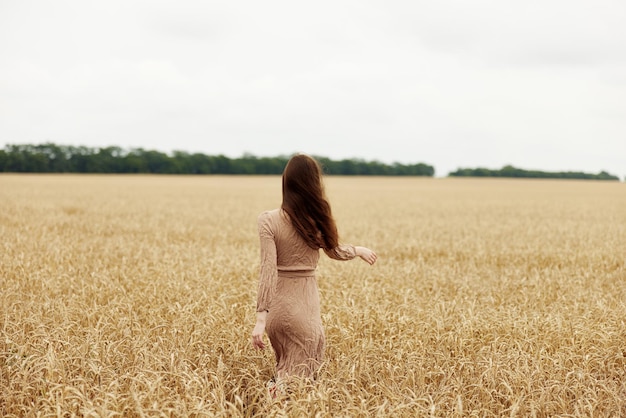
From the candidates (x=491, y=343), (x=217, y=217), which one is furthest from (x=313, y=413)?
(x=217, y=217)

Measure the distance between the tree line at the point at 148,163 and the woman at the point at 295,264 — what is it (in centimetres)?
7449

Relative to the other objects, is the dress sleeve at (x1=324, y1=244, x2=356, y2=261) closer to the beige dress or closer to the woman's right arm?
the beige dress

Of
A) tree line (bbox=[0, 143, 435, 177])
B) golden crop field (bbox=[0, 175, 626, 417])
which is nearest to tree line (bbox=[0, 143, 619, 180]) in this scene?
tree line (bbox=[0, 143, 435, 177])

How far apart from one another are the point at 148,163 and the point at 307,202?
3840 inches

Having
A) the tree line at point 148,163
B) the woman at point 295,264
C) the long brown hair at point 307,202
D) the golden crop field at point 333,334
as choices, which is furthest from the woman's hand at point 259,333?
the tree line at point 148,163

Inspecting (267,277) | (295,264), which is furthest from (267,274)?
(295,264)

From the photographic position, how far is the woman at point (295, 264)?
154 inches

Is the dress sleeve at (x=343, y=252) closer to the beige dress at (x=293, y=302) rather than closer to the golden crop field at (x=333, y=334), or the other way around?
the beige dress at (x=293, y=302)

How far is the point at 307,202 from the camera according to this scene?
12.9 feet

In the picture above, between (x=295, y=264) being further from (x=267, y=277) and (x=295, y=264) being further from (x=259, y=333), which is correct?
(x=259, y=333)

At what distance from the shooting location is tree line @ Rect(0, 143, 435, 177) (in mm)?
Answer: 86125

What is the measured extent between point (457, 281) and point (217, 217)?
1376 cm

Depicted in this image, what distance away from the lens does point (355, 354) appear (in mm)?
4926

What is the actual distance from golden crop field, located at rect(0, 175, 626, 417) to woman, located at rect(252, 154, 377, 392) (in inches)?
12.0
